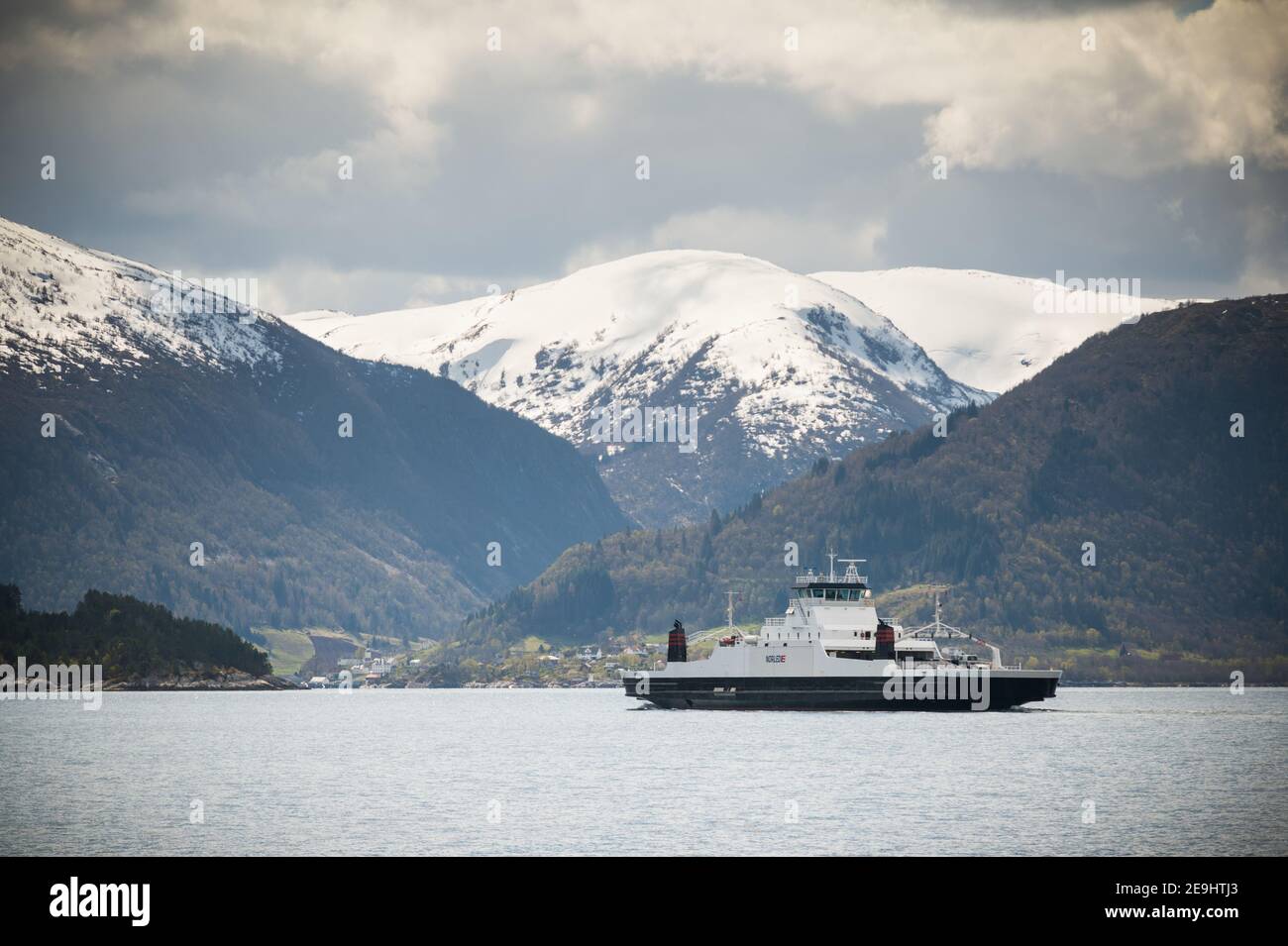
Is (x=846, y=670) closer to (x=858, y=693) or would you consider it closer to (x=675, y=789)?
(x=858, y=693)

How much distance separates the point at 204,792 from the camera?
9856cm

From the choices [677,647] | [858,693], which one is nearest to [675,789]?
[858,693]

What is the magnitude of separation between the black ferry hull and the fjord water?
8.11ft

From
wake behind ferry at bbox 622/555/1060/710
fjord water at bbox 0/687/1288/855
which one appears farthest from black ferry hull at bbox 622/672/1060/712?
fjord water at bbox 0/687/1288/855

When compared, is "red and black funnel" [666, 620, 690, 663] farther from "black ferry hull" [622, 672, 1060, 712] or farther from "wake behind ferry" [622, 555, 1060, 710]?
"wake behind ferry" [622, 555, 1060, 710]

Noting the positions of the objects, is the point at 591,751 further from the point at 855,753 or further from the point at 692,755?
the point at 855,753

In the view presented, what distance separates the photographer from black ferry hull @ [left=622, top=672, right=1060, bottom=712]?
162 meters

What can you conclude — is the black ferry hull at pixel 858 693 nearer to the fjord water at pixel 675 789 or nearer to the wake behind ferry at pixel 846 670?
the wake behind ferry at pixel 846 670

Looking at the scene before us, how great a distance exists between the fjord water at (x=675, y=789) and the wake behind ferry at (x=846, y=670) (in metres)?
3.27

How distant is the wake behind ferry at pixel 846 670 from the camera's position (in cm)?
16225
